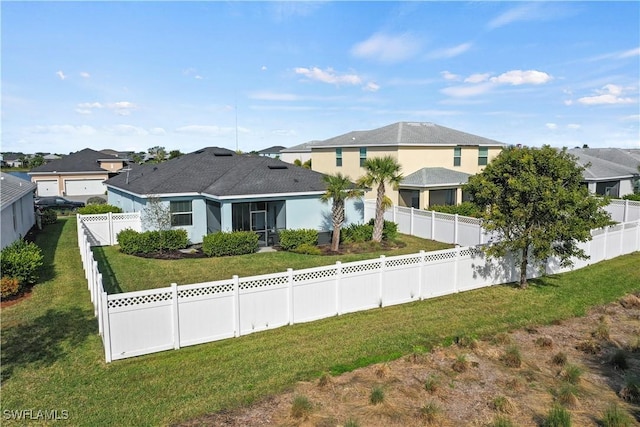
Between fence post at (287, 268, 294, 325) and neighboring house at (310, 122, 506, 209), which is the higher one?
neighboring house at (310, 122, 506, 209)

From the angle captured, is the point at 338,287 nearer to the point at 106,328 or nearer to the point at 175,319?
the point at 175,319

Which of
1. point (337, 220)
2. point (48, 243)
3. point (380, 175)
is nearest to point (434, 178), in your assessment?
point (380, 175)

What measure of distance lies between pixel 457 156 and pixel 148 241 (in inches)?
866

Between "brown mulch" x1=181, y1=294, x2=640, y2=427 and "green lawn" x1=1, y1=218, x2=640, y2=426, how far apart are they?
479mm

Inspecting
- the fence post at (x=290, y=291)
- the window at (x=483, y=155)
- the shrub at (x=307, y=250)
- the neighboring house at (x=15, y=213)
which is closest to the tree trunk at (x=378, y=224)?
the shrub at (x=307, y=250)

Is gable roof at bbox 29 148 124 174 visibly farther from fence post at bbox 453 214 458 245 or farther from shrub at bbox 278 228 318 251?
fence post at bbox 453 214 458 245

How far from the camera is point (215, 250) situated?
63.6 feet

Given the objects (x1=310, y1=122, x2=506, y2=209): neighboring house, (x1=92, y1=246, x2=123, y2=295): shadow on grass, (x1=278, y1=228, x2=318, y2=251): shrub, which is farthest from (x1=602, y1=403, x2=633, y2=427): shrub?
(x1=310, y1=122, x2=506, y2=209): neighboring house

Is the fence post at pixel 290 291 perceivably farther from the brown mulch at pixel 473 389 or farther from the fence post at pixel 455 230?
the fence post at pixel 455 230

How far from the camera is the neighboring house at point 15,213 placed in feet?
59.8

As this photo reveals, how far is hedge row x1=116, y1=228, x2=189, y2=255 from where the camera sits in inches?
779

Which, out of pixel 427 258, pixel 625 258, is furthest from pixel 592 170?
pixel 427 258

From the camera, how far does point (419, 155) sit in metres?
31.0

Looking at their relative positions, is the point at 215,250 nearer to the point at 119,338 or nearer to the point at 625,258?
the point at 119,338
